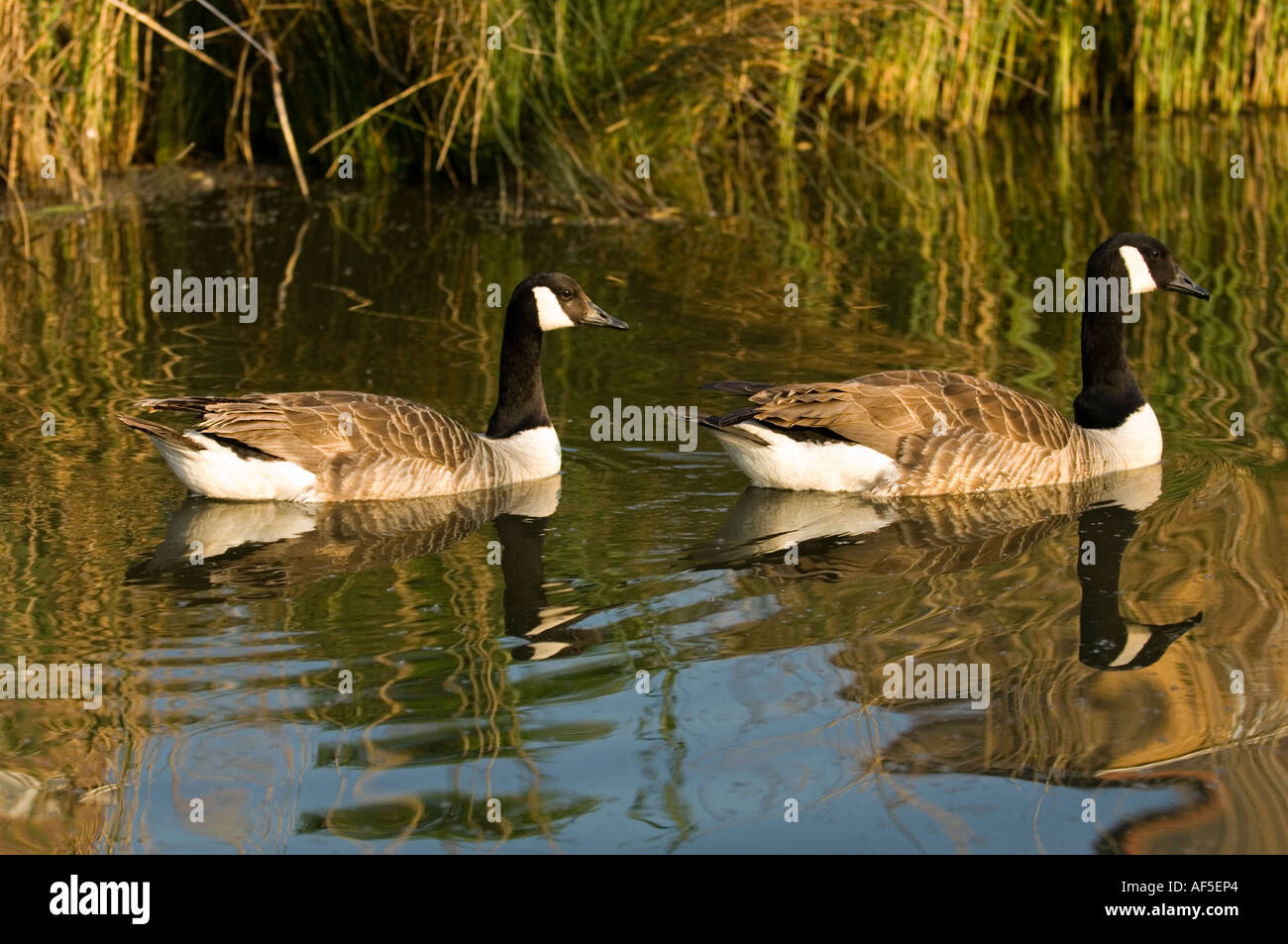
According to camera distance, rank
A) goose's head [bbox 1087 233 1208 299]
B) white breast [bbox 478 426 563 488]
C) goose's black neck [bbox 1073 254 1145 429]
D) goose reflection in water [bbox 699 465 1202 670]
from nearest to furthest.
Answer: goose reflection in water [bbox 699 465 1202 670] < white breast [bbox 478 426 563 488] < goose's black neck [bbox 1073 254 1145 429] < goose's head [bbox 1087 233 1208 299]

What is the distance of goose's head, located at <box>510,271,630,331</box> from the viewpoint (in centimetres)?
944

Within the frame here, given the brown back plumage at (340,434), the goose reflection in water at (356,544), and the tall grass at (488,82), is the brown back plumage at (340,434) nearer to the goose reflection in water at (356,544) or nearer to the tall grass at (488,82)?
the goose reflection in water at (356,544)

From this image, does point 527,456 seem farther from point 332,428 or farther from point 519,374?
point 332,428

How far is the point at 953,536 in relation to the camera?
27.6 ft

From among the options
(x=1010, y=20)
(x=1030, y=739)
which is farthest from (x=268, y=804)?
(x=1010, y=20)

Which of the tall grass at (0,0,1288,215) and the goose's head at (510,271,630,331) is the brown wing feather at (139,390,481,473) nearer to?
the goose's head at (510,271,630,331)

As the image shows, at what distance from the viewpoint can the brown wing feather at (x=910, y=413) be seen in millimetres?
8859

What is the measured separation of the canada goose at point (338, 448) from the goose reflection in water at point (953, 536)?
4.29ft

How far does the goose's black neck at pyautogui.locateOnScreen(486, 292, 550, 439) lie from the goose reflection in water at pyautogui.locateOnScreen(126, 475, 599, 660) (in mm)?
386

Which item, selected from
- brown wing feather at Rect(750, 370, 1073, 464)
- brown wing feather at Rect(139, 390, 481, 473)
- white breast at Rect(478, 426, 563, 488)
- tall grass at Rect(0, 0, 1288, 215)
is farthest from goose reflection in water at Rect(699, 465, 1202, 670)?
tall grass at Rect(0, 0, 1288, 215)

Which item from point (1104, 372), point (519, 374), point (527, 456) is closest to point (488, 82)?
point (519, 374)

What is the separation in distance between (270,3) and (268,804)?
11280mm

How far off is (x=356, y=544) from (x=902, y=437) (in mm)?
2866

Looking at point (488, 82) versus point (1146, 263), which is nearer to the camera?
point (1146, 263)
